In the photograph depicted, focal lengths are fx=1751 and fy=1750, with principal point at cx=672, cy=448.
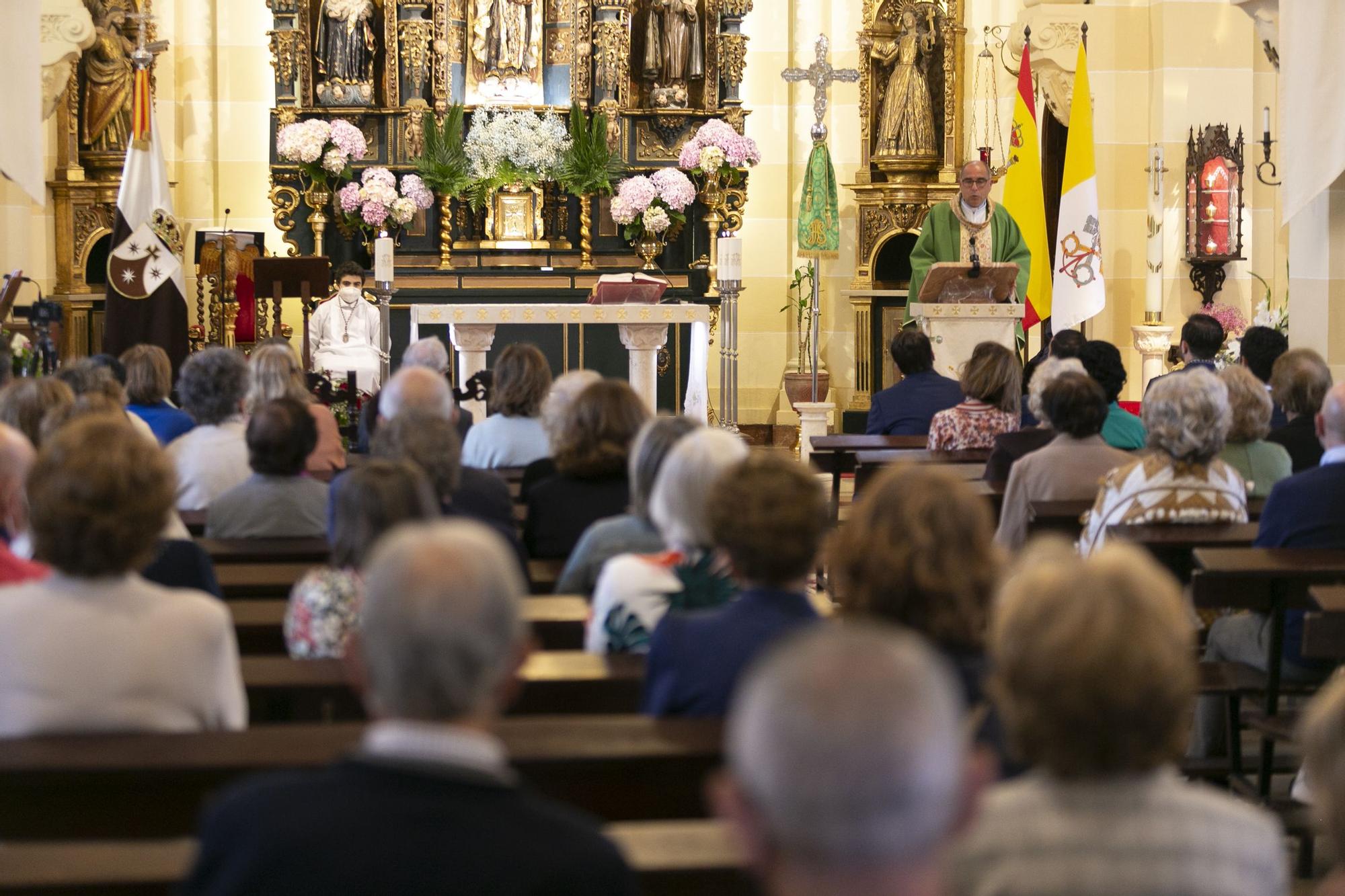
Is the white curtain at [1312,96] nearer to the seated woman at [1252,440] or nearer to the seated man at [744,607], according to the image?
the seated woman at [1252,440]

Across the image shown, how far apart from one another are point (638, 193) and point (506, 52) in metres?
1.74

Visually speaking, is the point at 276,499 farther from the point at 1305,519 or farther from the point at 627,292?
the point at 627,292

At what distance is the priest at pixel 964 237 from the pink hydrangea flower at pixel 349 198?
448cm

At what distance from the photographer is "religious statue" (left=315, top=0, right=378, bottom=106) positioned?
13.6m

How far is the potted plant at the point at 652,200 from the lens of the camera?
13250 millimetres

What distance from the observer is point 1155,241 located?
13.0 metres

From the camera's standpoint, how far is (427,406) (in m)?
5.42

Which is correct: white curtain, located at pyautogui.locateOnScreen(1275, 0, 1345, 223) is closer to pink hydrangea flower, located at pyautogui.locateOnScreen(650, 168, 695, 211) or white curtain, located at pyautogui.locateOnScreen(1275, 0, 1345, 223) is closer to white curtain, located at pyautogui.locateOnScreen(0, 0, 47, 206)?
pink hydrangea flower, located at pyautogui.locateOnScreen(650, 168, 695, 211)

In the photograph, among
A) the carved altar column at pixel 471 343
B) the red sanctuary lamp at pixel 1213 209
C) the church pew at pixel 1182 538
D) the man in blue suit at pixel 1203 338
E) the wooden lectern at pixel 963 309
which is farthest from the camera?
the red sanctuary lamp at pixel 1213 209

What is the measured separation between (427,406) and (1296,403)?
3214mm

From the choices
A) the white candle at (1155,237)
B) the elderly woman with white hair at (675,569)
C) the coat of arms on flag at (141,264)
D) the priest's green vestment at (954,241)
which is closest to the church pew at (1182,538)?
the elderly woman with white hair at (675,569)

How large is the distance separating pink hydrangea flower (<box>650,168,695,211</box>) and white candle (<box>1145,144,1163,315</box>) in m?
3.45

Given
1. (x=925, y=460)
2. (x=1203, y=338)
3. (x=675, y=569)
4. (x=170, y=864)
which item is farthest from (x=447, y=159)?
(x=170, y=864)

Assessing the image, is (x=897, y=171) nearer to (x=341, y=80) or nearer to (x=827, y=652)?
(x=341, y=80)
